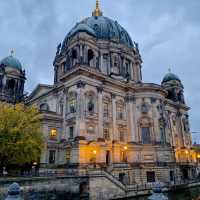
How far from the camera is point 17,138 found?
1047 inches

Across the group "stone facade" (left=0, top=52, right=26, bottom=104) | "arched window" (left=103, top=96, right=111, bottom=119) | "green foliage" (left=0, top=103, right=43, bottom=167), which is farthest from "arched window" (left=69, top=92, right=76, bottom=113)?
"stone facade" (left=0, top=52, right=26, bottom=104)

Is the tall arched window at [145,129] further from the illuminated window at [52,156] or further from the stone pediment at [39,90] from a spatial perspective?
the stone pediment at [39,90]

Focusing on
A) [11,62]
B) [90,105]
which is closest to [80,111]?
[90,105]

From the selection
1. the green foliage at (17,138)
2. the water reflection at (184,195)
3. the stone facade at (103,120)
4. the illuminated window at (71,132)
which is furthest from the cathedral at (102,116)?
the green foliage at (17,138)

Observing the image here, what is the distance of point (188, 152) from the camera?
196 ft

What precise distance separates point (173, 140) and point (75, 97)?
30.5m

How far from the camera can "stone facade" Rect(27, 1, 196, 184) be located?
37.4 metres

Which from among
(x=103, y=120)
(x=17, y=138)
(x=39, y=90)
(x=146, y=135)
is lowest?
(x=17, y=138)

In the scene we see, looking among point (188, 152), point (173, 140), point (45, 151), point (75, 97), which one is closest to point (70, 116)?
point (75, 97)

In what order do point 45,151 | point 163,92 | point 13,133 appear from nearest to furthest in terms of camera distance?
point 13,133
point 45,151
point 163,92

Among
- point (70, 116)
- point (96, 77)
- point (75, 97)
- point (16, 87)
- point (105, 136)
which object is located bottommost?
point (105, 136)

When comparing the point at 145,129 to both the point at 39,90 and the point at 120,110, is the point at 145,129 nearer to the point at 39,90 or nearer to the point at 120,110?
the point at 120,110

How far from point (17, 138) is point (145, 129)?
27.7 metres

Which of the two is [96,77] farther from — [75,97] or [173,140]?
[173,140]
